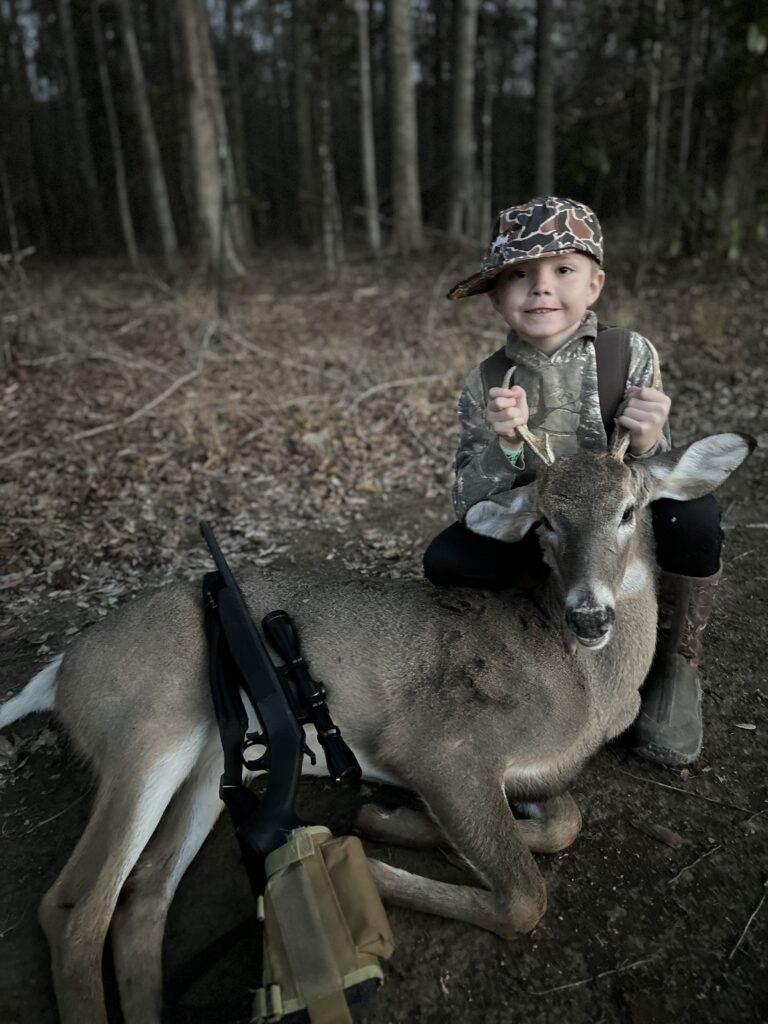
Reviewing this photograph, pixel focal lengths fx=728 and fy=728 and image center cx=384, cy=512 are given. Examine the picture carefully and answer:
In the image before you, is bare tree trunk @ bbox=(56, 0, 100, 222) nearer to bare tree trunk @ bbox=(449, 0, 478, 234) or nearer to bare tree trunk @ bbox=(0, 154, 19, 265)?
bare tree trunk @ bbox=(0, 154, 19, 265)

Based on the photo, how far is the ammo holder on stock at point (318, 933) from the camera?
183 cm

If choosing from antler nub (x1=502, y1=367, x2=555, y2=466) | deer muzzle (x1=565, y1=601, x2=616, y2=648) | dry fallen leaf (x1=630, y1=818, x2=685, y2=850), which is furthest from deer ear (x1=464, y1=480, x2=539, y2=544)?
dry fallen leaf (x1=630, y1=818, x2=685, y2=850)

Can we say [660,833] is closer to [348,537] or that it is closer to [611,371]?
[611,371]

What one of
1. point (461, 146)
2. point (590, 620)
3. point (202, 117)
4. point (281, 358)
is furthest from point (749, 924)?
point (461, 146)

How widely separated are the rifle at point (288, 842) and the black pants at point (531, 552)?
0.83 metres

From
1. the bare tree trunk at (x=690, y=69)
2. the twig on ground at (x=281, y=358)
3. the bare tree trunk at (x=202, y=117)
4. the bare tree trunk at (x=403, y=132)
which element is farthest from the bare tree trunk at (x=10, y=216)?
the bare tree trunk at (x=690, y=69)

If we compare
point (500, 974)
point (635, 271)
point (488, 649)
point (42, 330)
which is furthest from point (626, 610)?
point (635, 271)

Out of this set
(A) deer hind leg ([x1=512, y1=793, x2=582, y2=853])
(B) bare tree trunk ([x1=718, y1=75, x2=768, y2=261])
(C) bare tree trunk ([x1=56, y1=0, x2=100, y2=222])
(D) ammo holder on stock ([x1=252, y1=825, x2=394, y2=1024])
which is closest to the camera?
(D) ammo holder on stock ([x1=252, y1=825, x2=394, y2=1024])

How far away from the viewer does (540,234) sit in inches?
113

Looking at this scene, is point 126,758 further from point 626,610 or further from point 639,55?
point 639,55

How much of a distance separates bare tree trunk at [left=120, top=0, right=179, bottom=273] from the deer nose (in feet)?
40.6

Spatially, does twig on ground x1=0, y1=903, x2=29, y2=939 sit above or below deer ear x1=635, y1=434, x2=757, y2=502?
below

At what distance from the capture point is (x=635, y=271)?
11.2m

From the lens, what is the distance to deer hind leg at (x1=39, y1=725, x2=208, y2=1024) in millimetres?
2223
